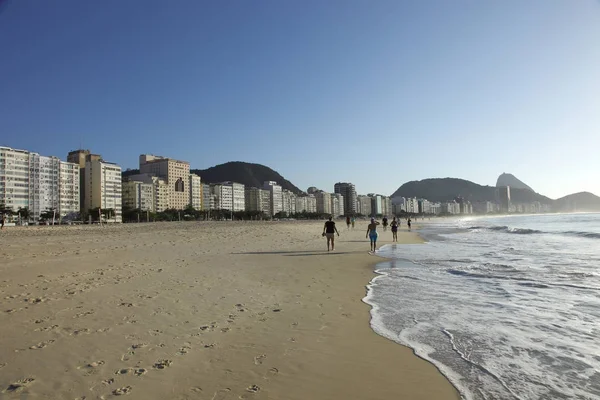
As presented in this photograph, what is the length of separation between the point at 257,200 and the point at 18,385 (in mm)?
177863

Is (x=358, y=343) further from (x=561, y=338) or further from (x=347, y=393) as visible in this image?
(x=561, y=338)

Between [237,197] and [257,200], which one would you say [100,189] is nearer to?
[237,197]

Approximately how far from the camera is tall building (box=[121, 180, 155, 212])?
447ft

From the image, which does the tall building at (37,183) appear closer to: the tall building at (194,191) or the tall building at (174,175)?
the tall building at (174,175)

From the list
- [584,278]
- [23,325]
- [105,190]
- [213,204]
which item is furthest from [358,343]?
[213,204]

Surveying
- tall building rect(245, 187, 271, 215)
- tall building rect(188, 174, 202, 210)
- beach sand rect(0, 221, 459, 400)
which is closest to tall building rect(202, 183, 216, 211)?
tall building rect(188, 174, 202, 210)

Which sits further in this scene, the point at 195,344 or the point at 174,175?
the point at 174,175

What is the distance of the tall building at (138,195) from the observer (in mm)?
136125

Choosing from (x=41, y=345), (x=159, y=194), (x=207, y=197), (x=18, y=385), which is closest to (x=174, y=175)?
(x=207, y=197)

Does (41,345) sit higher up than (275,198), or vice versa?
(275,198)

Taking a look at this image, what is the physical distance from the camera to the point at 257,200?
590ft

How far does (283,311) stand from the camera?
5691 millimetres

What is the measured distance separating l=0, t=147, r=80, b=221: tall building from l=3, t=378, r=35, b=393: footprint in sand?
117794mm

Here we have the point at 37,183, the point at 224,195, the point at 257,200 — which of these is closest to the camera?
the point at 37,183
